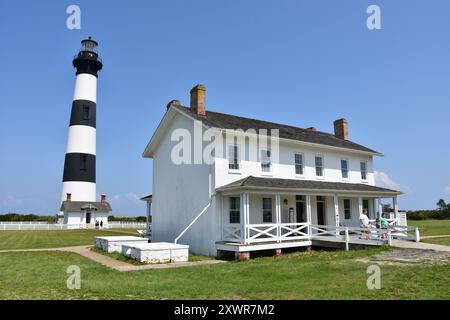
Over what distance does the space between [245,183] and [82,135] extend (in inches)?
1327

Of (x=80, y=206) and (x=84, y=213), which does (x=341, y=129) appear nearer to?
(x=80, y=206)

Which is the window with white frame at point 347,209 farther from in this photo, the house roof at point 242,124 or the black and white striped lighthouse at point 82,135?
the black and white striped lighthouse at point 82,135

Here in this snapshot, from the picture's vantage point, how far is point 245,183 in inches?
658

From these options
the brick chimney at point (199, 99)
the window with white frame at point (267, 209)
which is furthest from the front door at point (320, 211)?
the brick chimney at point (199, 99)

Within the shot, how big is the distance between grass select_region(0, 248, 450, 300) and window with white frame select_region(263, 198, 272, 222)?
4.64 m

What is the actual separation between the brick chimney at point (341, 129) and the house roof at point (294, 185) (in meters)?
5.43

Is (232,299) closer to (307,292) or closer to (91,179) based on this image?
(307,292)

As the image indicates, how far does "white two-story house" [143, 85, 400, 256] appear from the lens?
17703mm

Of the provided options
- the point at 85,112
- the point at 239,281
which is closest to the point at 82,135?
the point at 85,112

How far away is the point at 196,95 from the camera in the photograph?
20.9 m

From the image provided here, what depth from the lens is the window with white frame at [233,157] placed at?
18.8 metres

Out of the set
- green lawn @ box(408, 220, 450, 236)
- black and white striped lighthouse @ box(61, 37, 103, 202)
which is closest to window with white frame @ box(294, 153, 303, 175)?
green lawn @ box(408, 220, 450, 236)
